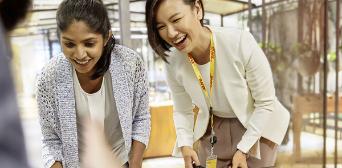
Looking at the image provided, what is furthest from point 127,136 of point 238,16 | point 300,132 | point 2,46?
point 300,132

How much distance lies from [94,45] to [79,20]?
0.08m

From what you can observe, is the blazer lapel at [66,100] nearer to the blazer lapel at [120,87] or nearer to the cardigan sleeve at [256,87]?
the blazer lapel at [120,87]

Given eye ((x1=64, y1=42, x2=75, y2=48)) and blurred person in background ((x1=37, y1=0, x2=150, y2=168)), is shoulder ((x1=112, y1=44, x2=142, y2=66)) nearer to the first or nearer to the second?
blurred person in background ((x1=37, y1=0, x2=150, y2=168))

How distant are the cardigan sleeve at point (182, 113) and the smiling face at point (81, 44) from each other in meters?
0.29

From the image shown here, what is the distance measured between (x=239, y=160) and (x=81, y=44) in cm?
62

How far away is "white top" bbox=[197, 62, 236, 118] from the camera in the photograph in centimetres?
121

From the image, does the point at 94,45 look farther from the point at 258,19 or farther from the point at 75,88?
the point at 258,19

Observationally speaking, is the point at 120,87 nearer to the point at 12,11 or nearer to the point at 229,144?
the point at 229,144

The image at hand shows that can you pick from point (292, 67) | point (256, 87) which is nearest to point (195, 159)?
point (256, 87)

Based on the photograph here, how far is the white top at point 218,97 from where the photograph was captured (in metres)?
1.21

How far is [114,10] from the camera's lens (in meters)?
1.25

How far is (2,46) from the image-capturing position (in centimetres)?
24

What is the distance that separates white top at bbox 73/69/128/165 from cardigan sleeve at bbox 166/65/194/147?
0.22 meters

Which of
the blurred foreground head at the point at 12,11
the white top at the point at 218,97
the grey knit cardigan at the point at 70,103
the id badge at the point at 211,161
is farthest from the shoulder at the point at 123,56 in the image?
the blurred foreground head at the point at 12,11
